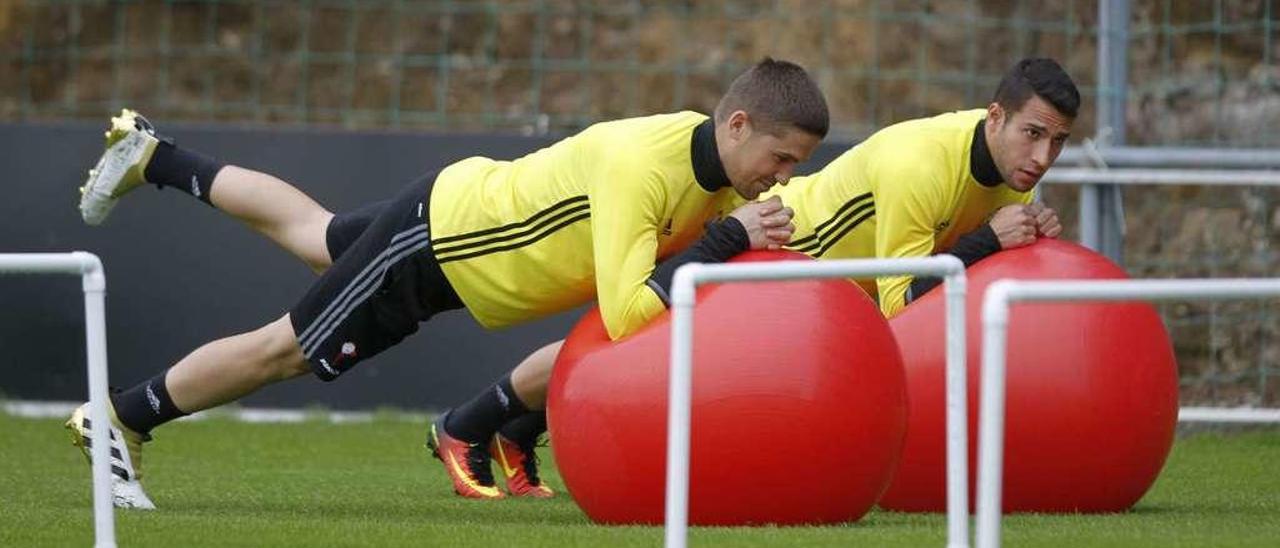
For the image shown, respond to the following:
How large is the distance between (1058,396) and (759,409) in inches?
42.0

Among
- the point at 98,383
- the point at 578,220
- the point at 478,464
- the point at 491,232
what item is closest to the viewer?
the point at 98,383

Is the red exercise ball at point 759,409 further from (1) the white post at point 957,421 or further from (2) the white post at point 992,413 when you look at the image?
(2) the white post at point 992,413

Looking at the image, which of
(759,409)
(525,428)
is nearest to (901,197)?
(759,409)

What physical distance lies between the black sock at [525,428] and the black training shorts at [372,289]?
0.79m

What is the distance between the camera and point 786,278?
5.12 meters

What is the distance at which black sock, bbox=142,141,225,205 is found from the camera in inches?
310

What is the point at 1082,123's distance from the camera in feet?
45.5

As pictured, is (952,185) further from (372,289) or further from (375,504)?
(375,504)

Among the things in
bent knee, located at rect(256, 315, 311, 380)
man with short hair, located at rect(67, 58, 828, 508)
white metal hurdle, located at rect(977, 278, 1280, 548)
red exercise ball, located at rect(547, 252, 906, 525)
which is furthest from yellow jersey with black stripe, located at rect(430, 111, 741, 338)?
white metal hurdle, located at rect(977, 278, 1280, 548)

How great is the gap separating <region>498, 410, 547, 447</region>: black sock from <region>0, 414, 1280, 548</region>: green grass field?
0.28 m

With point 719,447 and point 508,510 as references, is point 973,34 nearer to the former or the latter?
point 508,510

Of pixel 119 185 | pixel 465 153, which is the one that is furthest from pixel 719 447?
pixel 465 153

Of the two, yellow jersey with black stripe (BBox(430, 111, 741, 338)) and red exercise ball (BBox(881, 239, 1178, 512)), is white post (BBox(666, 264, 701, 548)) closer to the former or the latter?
yellow jersey with black stripe (BBox(430, 111, 741, 338))

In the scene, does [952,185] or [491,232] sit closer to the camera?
[491,232]
